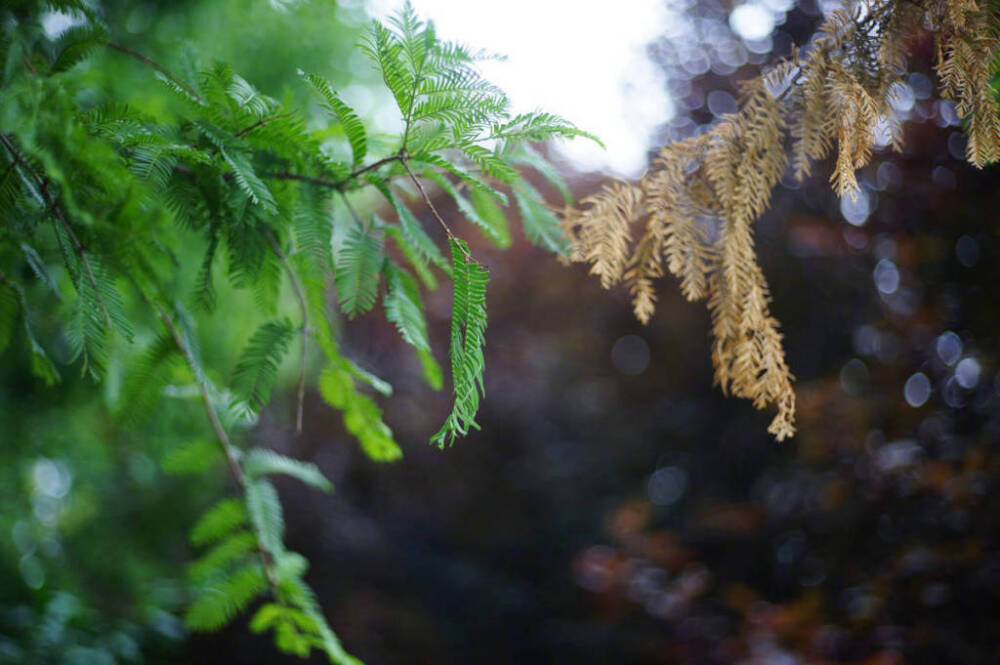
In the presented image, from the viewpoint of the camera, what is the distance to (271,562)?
155 cm


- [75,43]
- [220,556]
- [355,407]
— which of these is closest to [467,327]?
[355,407]

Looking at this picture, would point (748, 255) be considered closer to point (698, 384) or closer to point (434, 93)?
point (434, 93)

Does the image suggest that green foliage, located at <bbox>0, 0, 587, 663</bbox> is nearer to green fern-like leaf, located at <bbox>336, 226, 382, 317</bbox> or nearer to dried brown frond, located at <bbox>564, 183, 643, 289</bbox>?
green fern-like leaf, located at <bbox>336, 226, 382, 317</bbox>

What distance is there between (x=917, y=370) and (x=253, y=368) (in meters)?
2.39

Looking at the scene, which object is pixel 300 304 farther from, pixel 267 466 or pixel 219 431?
pixel 267 466

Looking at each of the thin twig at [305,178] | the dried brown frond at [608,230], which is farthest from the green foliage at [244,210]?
the dried brown frond at [608,230]

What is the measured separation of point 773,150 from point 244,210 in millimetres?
894

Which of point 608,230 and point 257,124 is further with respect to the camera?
point 608,230

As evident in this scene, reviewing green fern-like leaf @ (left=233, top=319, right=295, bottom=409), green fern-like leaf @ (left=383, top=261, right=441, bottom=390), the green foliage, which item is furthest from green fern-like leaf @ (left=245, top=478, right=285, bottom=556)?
green fern-like leaf @ (left=383, top=261, right=441, bottom=390)

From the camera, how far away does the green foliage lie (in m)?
0.93

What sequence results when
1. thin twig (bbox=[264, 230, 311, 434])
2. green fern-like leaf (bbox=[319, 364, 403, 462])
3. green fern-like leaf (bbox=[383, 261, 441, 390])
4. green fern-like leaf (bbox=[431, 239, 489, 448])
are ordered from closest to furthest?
1. green fern-like leaf (bbox=[431, 239, 489, 448])
2. green fern-like leaf (bbox=[383, 261, 441, 390])
3. thin twig (bbox=[264, 230, 311, 434])
4. green fern-like leaf (bbox=[319, 364, 403, 462])

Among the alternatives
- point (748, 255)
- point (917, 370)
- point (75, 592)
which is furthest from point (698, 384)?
point (75, 592)

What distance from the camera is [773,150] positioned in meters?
1.10

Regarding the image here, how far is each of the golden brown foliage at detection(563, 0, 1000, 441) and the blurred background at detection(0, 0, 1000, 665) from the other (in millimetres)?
682
